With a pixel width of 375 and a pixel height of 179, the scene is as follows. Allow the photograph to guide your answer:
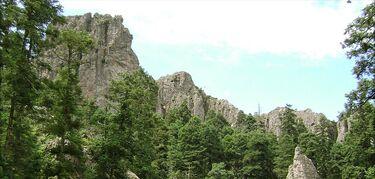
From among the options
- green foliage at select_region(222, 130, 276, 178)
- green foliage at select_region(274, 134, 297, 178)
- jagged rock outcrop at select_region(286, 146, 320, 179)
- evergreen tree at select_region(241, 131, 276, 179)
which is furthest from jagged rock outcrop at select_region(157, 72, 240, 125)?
jagged rock outcrop at select_region(286, 146, 320, 179)

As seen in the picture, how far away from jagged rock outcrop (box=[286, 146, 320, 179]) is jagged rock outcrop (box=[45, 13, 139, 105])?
46958 mm

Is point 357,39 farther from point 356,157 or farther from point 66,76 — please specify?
point 356,157

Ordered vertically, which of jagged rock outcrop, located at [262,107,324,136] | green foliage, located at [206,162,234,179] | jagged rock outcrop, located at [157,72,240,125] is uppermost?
jagged rock outcrop, located at [157,72,240,125]

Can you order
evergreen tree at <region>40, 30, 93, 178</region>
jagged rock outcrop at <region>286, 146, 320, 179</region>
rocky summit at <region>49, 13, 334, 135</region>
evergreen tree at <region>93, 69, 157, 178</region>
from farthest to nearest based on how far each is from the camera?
rocky summit at <region>49, 13, 334, 135</region> < jagged rock outcrop at <region>286, 146, 320, 179</region> < evergreen tree at <region>93, 69, 157, 178</region> < evergreen tree at <region>40, 30, 93, 178</region>

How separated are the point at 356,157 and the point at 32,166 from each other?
97.2ft

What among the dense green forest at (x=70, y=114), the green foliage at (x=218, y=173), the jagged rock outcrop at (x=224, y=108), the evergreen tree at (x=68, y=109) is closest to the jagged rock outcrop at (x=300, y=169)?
the dense green forest at (x=70, y=114)

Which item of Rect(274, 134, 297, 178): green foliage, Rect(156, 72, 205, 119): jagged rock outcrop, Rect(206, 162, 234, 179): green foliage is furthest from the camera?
Rect(156, 72, 205, 119): jagged rock outcrop

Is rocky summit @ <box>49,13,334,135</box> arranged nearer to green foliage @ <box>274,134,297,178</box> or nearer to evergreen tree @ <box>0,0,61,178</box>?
green foliage @ <box>274,134,297,178</box>

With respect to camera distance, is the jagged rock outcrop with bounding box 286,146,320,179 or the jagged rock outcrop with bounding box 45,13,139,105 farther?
the jagged rock outcrop with bounding box 45,13,139,105

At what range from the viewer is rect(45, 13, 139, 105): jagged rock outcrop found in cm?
9000

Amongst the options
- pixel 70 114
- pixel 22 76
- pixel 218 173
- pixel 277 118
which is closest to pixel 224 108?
pixel 277 118

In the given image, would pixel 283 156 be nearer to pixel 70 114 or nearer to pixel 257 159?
pixel 257 159

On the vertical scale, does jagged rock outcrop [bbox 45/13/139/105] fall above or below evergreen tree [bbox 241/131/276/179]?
above

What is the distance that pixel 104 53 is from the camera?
308 ft
